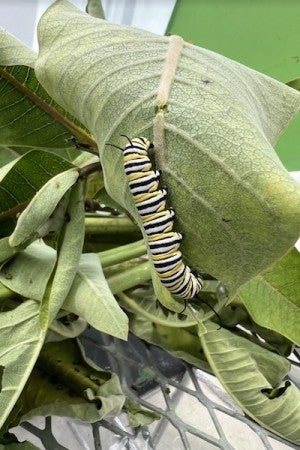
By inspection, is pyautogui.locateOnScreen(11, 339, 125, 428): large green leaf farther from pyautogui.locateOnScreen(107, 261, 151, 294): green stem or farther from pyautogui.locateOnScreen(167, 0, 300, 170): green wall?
pyautogui.locateOnScreen(167, 0, 300, 170): green wall

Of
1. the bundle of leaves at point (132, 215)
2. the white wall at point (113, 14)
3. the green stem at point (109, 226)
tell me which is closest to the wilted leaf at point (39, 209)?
the bundle of leaves at point (132, 215)

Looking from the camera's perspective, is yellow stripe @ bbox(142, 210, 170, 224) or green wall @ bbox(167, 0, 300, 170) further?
green wall @ bbox(167, 0, 300, 170)

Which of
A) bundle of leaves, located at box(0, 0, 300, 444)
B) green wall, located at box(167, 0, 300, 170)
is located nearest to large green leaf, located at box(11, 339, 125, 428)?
bundle of leaves, located at box(0, 0, 300, 444)

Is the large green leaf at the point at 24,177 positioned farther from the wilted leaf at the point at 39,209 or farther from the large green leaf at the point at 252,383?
the large green leaf at the point at 252,383

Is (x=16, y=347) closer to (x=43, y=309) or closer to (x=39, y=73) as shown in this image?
(x=43, y=309)

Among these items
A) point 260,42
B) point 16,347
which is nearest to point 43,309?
point 16,347

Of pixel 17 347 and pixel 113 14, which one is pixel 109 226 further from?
pixel 113 14

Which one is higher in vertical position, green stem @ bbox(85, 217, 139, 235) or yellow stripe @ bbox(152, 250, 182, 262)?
yellow stripe @ bbox(152, 250, 182, 262)

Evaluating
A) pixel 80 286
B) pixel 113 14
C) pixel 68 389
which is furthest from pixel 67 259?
pixel 113 14
